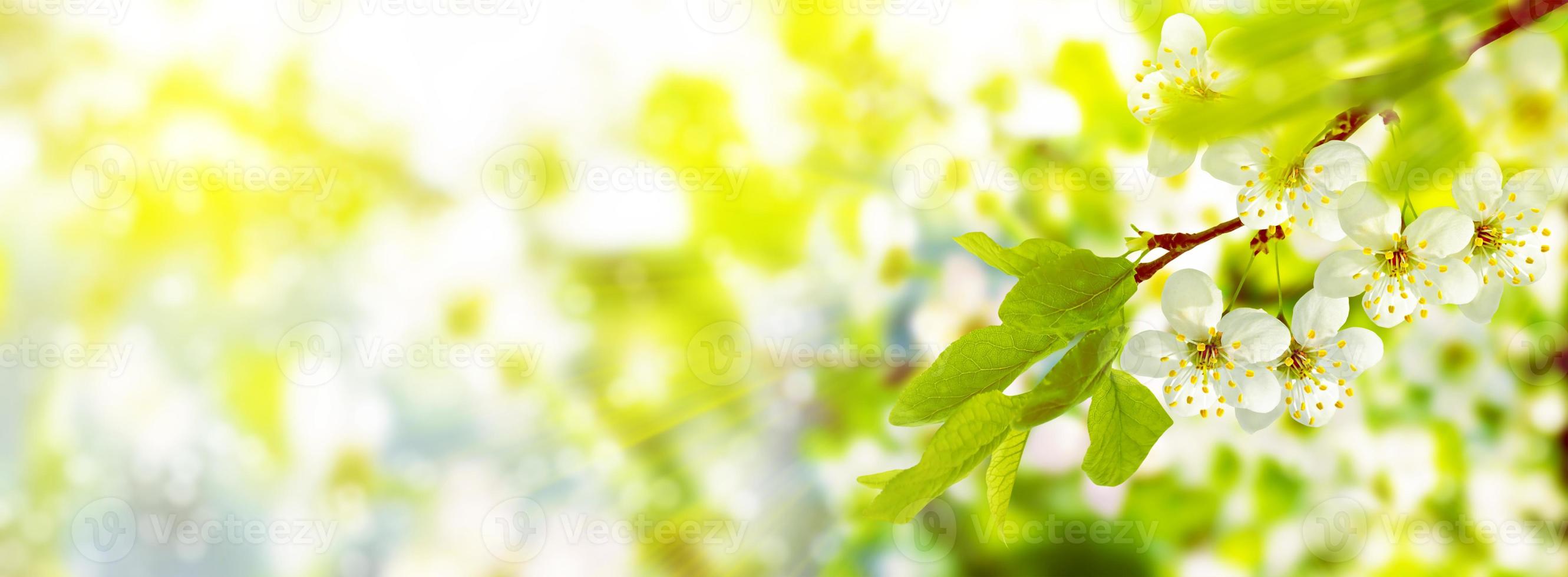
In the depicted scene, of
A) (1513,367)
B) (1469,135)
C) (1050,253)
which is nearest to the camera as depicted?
(1469,135)

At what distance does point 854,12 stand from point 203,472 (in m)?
0.67

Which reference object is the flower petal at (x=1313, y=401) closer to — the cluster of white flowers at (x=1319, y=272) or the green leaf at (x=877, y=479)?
the cluster of white flowers at (x=1319, y=272)

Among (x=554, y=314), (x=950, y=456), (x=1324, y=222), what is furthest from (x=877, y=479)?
(x=554, y=314)

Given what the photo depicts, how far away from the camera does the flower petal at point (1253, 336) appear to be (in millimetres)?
214

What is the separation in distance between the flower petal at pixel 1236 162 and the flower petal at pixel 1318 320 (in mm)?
45

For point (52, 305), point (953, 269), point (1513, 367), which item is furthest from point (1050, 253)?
point (52, 305)

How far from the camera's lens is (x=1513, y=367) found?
2.33 ft

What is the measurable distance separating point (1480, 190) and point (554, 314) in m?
0.64

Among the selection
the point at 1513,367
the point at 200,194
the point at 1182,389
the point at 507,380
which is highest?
the point at 200,194

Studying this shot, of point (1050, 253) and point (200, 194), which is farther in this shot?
point (200, 194)

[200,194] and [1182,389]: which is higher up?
[200,194]

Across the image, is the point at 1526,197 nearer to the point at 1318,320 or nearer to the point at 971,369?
the point at 1318,320

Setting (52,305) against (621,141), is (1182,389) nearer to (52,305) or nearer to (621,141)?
(621,141)

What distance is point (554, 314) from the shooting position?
0.75m
